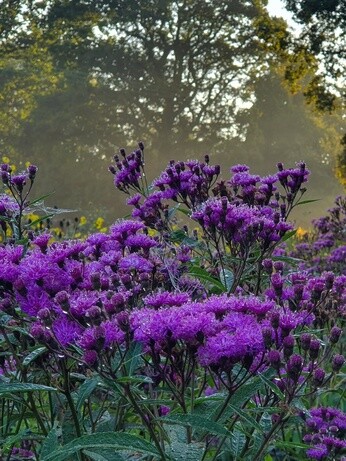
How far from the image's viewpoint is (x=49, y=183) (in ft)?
148

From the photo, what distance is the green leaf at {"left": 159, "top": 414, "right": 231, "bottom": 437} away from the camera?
6.21 feet

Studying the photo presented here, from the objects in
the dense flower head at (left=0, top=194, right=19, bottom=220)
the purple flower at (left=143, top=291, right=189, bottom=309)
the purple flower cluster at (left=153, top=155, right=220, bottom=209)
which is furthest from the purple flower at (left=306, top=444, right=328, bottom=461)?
the dense flower head at (left=0, top=194, right=19, bottom=220)

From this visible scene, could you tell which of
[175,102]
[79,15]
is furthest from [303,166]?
[175,102]

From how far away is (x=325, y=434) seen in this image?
10.9ft

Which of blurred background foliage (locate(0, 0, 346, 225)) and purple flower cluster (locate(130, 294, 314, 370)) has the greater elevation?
blurred background foliage (locate(0, 0, 346, 225))

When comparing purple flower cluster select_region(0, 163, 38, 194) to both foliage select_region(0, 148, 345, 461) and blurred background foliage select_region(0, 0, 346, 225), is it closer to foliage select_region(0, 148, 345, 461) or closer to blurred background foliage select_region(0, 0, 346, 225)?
foliage select_region(0, 148, 345, 461)

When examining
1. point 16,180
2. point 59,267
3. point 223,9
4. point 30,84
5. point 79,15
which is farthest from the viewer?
point 223,9

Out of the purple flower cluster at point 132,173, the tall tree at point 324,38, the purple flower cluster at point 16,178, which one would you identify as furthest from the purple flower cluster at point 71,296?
the tall tree at point 324,38

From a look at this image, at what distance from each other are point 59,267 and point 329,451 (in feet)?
5.05

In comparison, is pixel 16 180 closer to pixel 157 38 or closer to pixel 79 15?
pixel 79 15

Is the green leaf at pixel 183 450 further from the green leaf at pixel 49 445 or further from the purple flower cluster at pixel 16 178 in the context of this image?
the purple flower cluster at pixel 16 178

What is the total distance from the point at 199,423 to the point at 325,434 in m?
1.61

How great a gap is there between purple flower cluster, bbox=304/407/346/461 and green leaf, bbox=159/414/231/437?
1278 mm

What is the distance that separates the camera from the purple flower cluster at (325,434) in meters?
3.13
